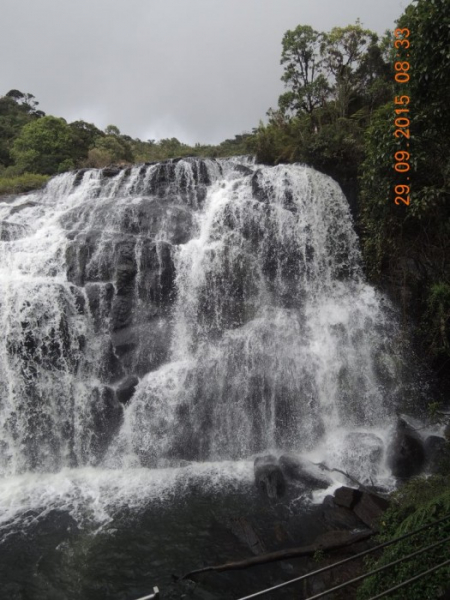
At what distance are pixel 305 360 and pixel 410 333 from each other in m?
3.48

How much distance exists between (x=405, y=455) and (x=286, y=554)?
4292 millimetres

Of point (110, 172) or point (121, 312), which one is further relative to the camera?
point (110, 172)

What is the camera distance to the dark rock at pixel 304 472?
9641 mm

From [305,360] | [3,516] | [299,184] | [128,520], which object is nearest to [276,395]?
[305,360]

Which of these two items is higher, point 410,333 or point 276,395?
point 410,333

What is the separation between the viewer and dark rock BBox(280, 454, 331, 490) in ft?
31.6

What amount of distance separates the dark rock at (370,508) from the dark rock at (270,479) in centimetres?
173

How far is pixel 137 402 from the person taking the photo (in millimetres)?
11773

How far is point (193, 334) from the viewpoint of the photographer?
1308cm

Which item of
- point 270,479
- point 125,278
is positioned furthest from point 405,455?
point 125,278

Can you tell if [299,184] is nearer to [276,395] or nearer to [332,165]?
[332,165]

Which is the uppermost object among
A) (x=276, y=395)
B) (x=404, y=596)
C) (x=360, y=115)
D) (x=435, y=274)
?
(x=360, y=115)

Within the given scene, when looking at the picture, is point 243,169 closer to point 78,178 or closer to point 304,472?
point 78,178

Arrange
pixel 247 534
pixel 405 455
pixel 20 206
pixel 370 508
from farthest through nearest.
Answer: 1. pixel 20 206
2. pixel 405 455
3. pixel 370 508
4. pixel 247 534
